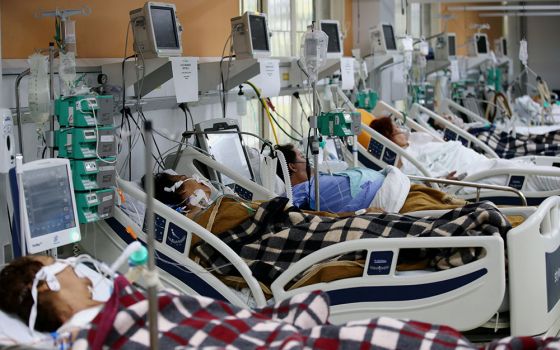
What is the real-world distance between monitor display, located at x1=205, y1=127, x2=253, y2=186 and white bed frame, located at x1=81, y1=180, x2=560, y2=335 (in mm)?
1081

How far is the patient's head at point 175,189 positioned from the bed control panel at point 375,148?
1984 millimetres

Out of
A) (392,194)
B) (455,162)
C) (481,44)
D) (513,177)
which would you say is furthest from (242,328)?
(481,44)

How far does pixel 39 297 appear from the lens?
2.24 meters

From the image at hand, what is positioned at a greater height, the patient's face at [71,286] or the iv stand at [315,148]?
the iv stand at [315,148]

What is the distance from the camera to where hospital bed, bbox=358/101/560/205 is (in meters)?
4.71

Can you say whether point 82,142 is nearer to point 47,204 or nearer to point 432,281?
point 47,204

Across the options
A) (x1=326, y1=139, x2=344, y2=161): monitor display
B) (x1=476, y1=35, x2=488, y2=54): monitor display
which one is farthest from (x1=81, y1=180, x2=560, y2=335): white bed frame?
(x1=476, y1=35, x2=488, y2=54): monitor display

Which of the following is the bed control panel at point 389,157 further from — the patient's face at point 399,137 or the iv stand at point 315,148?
the iv stand at point 315,148

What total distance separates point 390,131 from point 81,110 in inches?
118

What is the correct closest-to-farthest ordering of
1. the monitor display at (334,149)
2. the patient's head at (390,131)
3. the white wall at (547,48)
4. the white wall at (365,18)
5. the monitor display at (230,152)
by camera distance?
1. the monitor display at (230,152)
2. the monitor display at (334,149)
3. the patient's head at (390,131)
4. the white wall at (365,18)
5. the white wall at (547,48)

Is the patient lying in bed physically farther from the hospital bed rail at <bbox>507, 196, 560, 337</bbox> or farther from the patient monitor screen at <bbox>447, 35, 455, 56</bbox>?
the patient monitor screen at <bbox>447, 35, 455, 56</bbox>

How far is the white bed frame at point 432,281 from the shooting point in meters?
2.88

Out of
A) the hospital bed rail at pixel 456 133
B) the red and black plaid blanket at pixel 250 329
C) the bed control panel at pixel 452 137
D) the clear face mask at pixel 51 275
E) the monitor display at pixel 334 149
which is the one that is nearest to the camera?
the red and black plaid blanket at pixel 250 329

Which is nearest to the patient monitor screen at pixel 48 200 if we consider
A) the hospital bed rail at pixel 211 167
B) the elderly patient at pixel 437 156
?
the hospital bed rail at pixel 211 167
